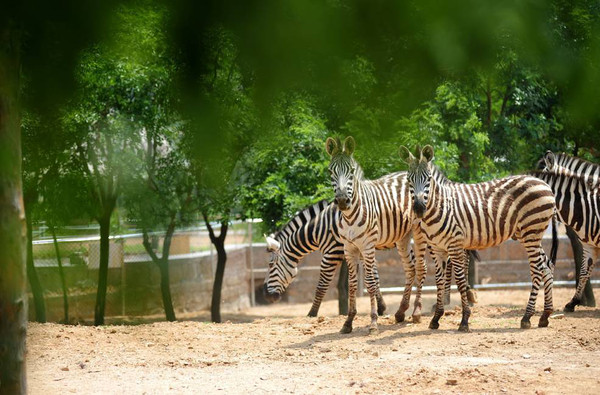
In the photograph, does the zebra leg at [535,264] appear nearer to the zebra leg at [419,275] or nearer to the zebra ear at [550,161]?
the zebra leg at [419,275]

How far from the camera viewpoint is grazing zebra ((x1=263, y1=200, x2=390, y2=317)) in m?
11.7

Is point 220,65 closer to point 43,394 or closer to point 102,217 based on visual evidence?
point 43,394

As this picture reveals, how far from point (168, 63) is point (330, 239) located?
10.4m

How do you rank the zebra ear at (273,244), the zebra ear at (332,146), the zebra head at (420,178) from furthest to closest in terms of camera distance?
the zebra ear at (273,244)
the zebra head at (420,178)
the zebra ear at (332,146)

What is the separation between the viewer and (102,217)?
12.8 m

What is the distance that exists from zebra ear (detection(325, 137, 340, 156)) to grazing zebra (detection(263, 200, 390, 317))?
3.00m

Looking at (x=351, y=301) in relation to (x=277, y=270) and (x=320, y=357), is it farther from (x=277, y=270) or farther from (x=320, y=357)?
(x=277, y=270)

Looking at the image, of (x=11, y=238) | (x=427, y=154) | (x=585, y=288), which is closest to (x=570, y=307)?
(x=585, y=288)

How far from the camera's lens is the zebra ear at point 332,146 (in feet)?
26.3

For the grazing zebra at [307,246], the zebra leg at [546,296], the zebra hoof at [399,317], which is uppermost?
the grazing zebra at [307,246]

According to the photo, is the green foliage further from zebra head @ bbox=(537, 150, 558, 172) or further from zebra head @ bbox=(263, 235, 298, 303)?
zebra head @ bbox=(537, 150, 558, 172)

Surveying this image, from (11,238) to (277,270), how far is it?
9580 mm

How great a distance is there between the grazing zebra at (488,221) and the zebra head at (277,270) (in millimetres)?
3432

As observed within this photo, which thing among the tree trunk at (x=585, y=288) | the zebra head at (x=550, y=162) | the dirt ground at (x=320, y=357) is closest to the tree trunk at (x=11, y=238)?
the dirt ground at (x=320, y=357)
